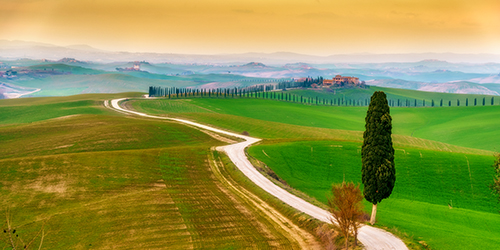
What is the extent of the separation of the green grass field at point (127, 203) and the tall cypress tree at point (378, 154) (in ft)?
32.8

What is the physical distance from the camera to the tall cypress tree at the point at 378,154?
1499 inches

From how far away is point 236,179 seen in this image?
57094mm

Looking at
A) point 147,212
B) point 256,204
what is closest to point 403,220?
point 256,204

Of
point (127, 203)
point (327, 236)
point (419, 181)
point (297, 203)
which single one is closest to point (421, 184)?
point (419, 181)

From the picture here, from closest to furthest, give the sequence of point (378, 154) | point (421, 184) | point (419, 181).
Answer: point (378, 154) < point (421, 184) < point (419, 181)

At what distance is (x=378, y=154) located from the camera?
38000 mm

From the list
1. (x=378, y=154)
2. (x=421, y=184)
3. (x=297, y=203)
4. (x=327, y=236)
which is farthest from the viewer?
(x=421, y=184)

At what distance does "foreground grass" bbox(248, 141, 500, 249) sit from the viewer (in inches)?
1548

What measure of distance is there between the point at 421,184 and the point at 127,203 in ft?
143

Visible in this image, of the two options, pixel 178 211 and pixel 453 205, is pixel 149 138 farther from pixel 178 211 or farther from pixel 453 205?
pixel 453 205

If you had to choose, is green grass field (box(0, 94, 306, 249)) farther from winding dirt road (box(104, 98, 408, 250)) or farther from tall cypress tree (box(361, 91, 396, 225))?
tall cypress tree (box(361, 91, 396, 225))

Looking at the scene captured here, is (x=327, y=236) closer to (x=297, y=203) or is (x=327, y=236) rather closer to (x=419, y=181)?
(x=297, y=203)

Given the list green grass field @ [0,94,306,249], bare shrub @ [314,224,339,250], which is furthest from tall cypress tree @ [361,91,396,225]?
green grass field @ [0,94,306,249]

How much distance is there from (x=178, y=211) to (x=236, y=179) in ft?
56.5
